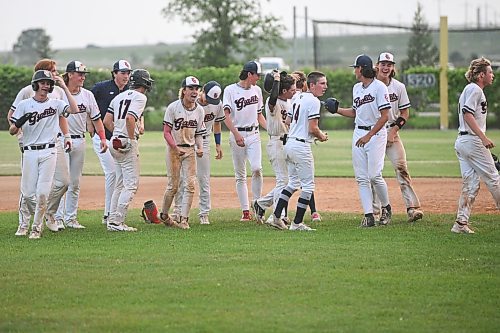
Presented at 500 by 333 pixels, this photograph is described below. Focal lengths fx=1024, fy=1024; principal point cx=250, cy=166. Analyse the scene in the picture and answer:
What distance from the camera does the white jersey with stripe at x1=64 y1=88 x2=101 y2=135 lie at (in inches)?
490

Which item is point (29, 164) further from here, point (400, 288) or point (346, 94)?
point (346, 94)

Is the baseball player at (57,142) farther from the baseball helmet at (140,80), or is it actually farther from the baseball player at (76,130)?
the baseball helmet at (140,80)

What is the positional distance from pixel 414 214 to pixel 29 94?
499cm

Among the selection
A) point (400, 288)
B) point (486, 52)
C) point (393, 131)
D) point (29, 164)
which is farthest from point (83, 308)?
point (486, 52)

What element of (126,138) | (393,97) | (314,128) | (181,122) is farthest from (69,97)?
(393,97)

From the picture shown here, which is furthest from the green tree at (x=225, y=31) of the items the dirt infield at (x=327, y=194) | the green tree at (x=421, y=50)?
the dirt infield at (x=327, y=194)

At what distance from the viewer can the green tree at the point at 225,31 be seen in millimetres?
58094

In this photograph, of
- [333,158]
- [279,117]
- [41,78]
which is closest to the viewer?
[41,78]

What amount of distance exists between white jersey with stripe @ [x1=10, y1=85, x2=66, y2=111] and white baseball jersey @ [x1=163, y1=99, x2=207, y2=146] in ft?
4.26

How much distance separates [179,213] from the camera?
1305 centimetres

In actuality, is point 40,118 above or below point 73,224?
above

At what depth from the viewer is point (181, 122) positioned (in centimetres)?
1253

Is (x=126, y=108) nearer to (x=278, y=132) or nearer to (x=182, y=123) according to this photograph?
(x=182, y=123)

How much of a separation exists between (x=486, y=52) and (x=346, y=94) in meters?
14.4
